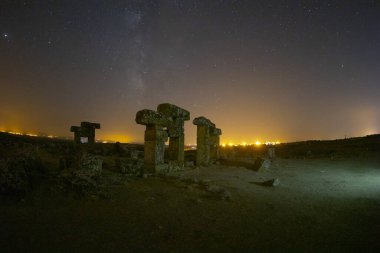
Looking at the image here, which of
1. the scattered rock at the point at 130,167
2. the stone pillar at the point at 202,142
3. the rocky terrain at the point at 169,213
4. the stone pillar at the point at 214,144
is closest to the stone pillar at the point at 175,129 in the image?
the stone pillar at the point at 202,142

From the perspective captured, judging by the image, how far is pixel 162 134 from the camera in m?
11.9

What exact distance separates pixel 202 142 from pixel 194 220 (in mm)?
10328

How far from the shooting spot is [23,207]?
5484 millimetres

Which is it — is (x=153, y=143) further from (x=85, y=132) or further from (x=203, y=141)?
(x=85, y=132)

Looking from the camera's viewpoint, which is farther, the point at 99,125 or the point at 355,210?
the point at 99,125

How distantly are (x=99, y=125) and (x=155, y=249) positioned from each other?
2244 centimetres

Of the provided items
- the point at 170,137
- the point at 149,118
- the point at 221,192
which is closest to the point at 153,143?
the point at 149,118

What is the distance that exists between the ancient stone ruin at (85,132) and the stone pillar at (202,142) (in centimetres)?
1306

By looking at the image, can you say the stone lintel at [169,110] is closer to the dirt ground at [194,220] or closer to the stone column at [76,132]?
the dirt ground at [194,220]

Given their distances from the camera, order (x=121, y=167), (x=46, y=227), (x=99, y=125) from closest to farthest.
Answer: (x=46, y=227) < (x=121, y=167) < (x=99, y=125)

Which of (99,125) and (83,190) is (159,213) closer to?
(83,190)

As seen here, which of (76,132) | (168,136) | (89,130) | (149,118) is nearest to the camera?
(149,118)

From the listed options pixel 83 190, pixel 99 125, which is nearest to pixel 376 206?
pixel 83 190

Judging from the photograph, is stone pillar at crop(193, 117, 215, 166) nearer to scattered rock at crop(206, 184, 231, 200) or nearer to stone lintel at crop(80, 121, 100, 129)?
scattered rock at crop(206, 184, 231, 200)
